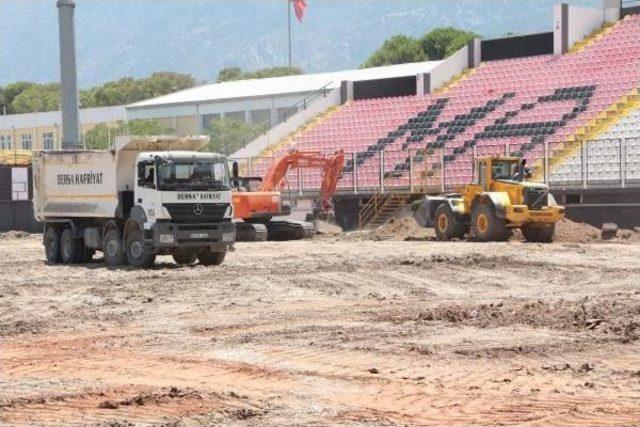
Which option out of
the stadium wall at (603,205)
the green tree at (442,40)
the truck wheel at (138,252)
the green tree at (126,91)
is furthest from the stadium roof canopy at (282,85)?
the truck wheel at (138,252)

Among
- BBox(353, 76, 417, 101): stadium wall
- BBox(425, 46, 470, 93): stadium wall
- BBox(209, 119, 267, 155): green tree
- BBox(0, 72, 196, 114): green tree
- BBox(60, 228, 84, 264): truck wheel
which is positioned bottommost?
BBox(60, 228, 84, 264): truck wheel

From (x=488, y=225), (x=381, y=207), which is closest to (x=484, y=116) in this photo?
(x=381, y=207)

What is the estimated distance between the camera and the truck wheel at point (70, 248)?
94.2ft

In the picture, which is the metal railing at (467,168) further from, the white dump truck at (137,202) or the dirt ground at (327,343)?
the white dump truck at (137,202)

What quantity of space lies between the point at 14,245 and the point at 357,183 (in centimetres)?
1312

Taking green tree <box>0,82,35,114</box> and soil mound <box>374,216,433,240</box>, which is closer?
soil mound <box>374,216,433,240</box>

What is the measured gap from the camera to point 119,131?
75000mm

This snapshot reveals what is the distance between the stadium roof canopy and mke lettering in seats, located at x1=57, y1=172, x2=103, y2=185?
43106 mm

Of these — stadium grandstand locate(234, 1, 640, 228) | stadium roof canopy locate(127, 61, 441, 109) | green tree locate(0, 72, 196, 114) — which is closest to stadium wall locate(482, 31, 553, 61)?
stadium grandstand locate(234, 1, 640, 228)

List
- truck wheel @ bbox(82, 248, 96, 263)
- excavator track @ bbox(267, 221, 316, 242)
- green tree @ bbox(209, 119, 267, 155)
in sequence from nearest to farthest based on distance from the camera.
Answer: truck wheel @ bbox(82, 248, 96, 263)
excavator track @ bbox(267, 221, 316, 242)
green tree @ bbox(209, 119, 267, 155)

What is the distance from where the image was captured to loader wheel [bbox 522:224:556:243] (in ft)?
110

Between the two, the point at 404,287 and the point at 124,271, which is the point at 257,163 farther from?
the point at 404,287

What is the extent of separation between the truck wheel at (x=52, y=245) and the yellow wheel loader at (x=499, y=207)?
11.4 m

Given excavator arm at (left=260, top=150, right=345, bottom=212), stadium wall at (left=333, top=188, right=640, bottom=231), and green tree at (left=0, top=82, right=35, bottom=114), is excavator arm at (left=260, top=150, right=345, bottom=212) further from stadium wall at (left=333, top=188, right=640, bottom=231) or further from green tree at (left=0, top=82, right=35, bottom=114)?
green tree at (left=0, top=82, right=35, bottom=114)
